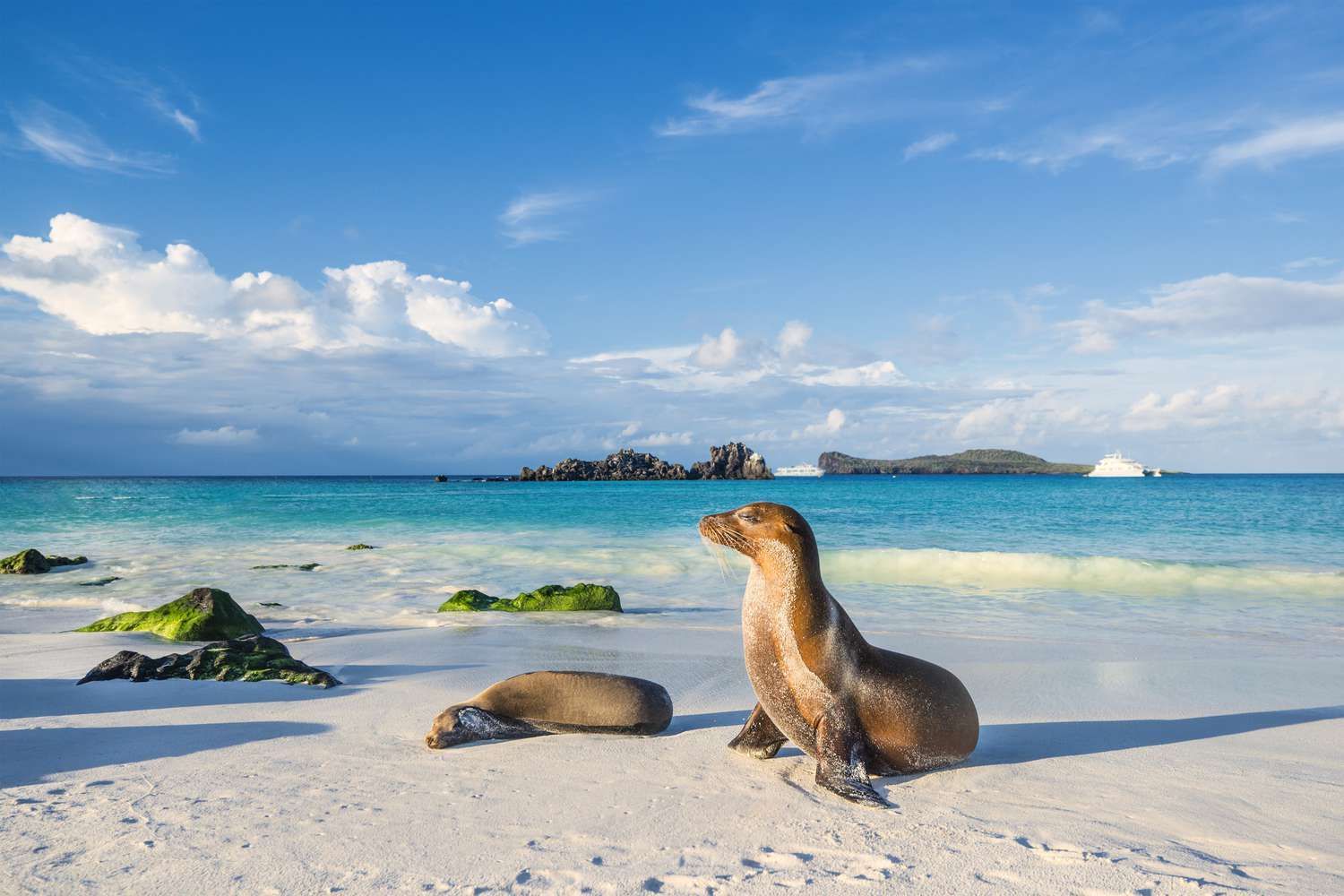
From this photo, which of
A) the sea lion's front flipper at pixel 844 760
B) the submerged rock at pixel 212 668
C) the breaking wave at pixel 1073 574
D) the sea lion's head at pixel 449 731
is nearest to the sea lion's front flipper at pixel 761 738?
the sea lion's front flipper at pixel 844 760

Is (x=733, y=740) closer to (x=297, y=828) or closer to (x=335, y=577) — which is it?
(x=297, y=828)

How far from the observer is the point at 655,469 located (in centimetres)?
12644

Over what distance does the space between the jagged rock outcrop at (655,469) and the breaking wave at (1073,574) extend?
3961 inches

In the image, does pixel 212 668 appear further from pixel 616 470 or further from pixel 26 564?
pixel 616 470

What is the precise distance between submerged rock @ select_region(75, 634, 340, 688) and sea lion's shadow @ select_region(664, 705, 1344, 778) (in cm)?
315

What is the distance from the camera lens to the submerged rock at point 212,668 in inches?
268

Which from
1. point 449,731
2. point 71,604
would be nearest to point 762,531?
point 449,731

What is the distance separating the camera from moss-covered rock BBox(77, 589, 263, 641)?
9.55m

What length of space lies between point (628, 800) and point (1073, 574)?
1700 centimetres

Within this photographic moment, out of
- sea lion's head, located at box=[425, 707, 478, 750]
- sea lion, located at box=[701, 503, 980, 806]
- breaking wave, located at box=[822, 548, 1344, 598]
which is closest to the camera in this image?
sea lion, located at box=[701, 503, 980, 806]

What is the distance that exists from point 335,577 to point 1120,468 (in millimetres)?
136695

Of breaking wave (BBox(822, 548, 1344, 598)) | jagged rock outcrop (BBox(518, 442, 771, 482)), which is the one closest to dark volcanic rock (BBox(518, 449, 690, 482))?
jagged rock outcrop (BBox(518, 442, 771, 482))

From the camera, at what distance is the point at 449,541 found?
27.2 metres

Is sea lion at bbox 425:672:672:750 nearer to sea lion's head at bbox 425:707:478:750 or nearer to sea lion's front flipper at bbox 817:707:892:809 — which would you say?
sea lion's head at bbox 425:707:478:750
